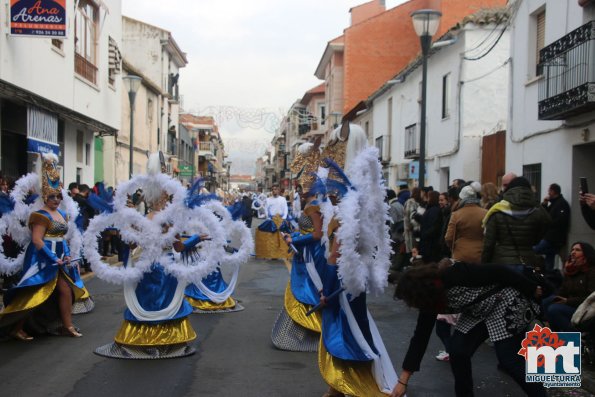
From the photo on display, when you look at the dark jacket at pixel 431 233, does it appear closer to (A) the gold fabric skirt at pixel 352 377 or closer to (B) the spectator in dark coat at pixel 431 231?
(B) the spectator in dark coat at pixel 431 231

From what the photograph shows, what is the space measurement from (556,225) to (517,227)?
3978mm

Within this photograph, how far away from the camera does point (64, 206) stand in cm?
874

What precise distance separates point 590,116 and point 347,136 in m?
7.82

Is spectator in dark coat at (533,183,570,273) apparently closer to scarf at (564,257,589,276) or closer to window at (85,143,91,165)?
scarf at (564,257,589,276)

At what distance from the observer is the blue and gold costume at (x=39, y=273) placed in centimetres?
786

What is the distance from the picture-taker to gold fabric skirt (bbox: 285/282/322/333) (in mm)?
7637

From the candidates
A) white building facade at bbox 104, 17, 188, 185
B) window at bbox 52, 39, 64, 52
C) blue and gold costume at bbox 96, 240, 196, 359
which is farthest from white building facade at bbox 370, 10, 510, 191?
blue and gold costume at bbox 96, 240, 196, 359

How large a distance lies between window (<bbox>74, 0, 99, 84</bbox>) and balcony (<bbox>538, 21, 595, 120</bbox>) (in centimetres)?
1327

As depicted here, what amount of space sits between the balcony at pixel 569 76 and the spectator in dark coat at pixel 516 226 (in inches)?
185

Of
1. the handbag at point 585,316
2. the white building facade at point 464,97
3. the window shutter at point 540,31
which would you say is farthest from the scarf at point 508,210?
the white building facade at point 464,97

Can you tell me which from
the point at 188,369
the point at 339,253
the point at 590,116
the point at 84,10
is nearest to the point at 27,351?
the point at 188,369

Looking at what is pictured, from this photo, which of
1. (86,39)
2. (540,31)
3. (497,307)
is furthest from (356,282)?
(86,39)

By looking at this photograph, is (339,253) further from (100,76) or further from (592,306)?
(100,76)

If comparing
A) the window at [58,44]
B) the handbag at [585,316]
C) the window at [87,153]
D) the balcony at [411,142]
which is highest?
the window at [58,44]
